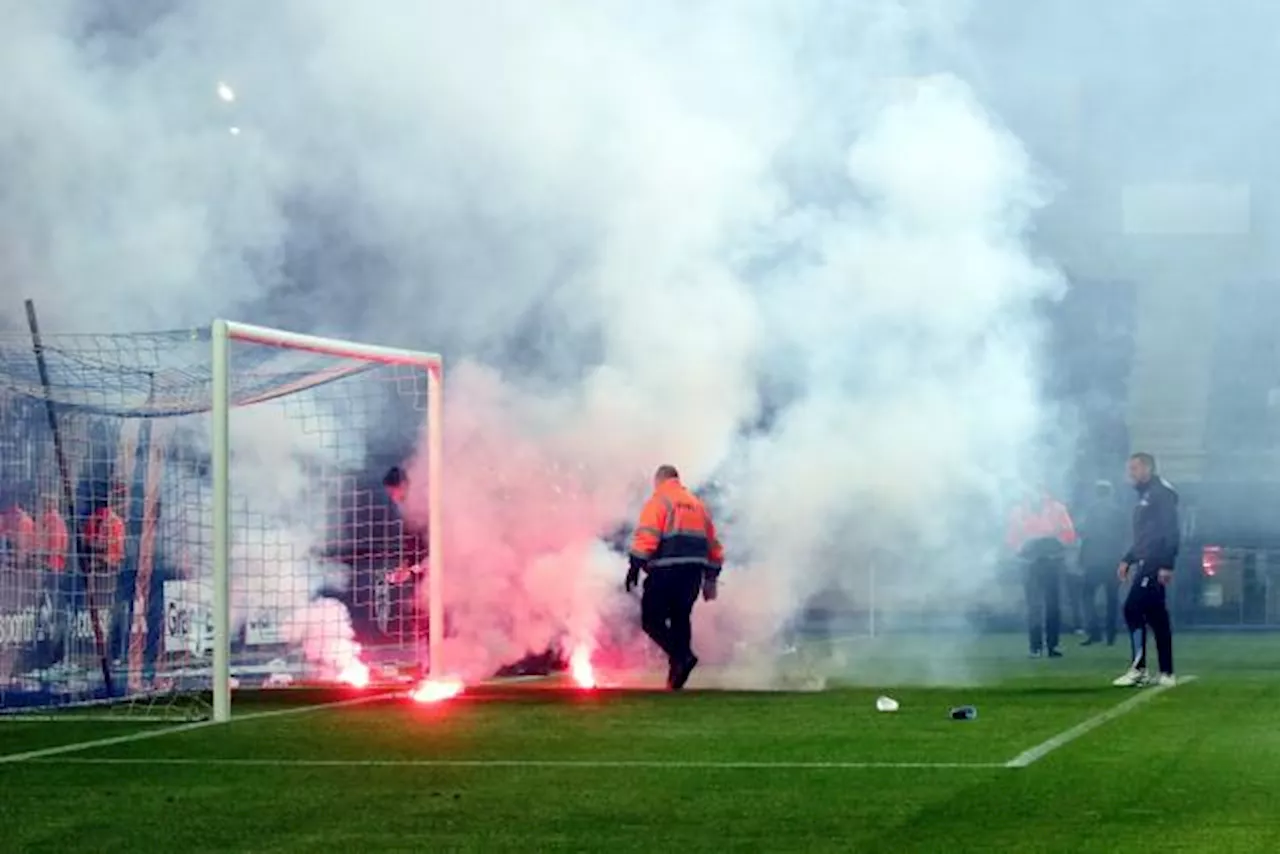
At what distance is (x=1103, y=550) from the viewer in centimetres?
2497

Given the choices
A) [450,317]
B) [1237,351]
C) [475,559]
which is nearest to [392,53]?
[450,317]

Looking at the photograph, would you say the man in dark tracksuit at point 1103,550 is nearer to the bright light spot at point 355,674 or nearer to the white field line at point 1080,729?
the white field line at point 1080,729

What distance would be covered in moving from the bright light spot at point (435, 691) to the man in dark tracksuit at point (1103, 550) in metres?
9.85

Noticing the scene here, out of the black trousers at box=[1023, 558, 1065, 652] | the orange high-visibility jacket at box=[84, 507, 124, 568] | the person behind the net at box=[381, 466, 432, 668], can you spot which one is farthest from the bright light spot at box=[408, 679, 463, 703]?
the black trousers at box=[1023, 558, 1065, 652]

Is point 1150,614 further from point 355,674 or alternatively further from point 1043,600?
point 355,674

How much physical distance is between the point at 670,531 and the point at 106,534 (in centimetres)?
453

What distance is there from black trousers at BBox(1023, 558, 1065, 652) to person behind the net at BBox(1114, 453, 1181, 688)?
5.19 meters

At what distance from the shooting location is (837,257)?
691 inches

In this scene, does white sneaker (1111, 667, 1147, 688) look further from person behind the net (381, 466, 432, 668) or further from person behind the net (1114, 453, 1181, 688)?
person behind the net (381, 466, 432, 668)

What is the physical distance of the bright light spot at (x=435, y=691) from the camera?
1622cm

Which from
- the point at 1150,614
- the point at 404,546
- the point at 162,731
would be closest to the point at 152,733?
the point at 162,731

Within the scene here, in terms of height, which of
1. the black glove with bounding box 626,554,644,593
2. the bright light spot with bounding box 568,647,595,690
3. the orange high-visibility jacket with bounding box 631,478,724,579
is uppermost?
the orange high-visibility jacket with bounding box 631,478,724,579

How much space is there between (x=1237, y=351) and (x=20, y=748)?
19577 millimetres

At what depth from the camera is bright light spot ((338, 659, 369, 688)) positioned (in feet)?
59.5
